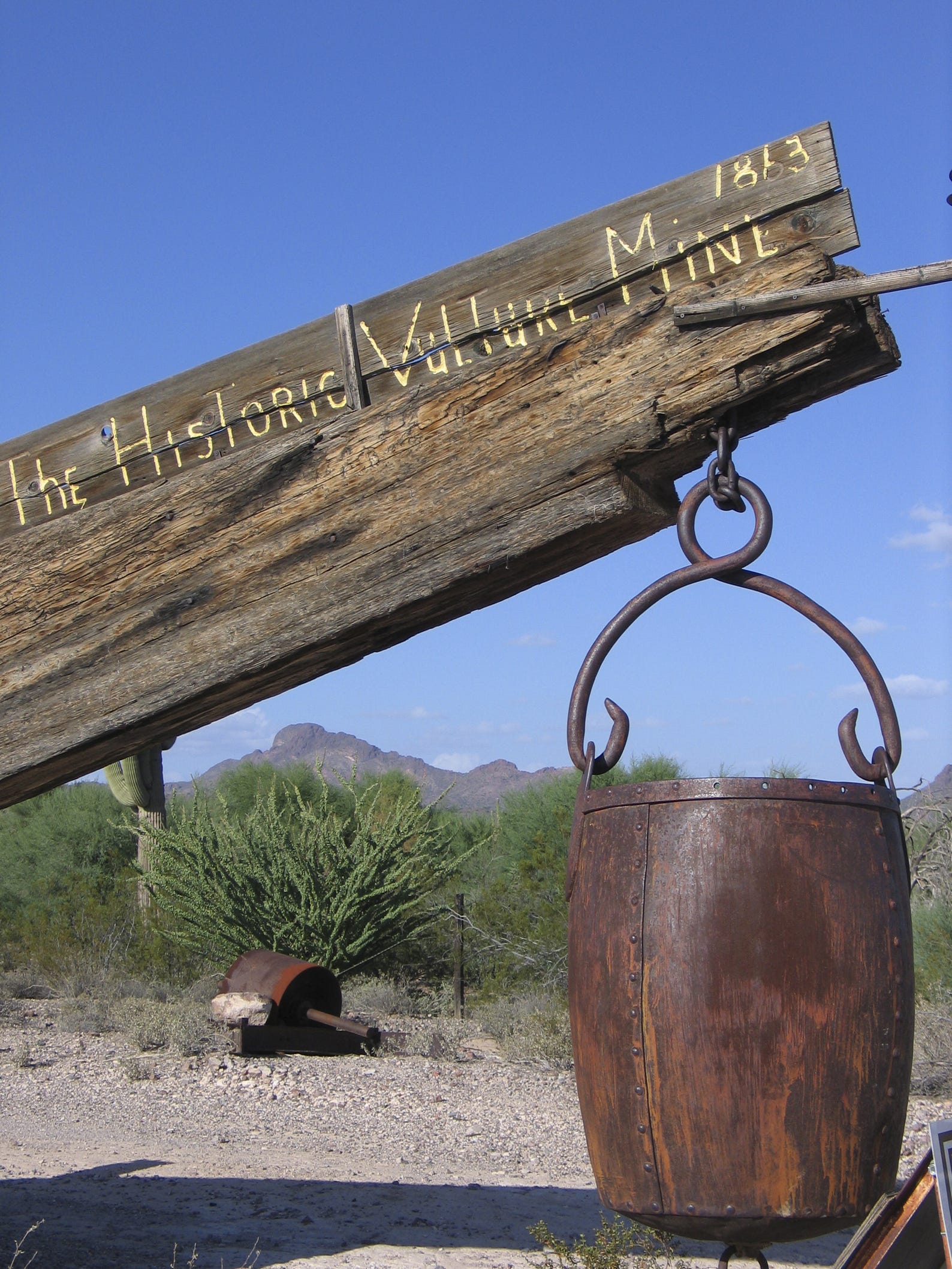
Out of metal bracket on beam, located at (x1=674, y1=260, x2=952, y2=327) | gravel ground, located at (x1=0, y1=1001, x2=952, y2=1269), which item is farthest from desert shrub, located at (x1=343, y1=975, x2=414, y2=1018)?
metal bracket on beam, located at (x1=674, y1=260, x2=952, y2=327)

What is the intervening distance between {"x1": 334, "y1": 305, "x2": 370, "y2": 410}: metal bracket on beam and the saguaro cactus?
417 inches

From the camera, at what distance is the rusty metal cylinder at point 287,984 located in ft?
28.5

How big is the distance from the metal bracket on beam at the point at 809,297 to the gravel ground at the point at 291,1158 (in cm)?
348

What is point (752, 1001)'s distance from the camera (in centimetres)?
185

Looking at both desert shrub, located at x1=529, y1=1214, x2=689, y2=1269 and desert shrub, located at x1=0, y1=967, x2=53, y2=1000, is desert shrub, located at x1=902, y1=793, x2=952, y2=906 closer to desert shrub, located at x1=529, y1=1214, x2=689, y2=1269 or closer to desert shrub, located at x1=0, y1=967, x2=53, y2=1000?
desert shrub, located at x1=529, y1=1214, x2=689, y2=1269

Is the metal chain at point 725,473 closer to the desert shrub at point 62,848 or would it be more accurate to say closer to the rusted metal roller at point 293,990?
the rusted metal roller at point 293,990

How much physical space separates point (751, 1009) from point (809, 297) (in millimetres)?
1259

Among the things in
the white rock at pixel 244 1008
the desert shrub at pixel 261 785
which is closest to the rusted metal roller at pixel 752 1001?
the white rock at pixel 244 1008

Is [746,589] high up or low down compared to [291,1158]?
up

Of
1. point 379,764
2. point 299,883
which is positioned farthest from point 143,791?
point 379,764

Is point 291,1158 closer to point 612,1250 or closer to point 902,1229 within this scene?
point 612,1250

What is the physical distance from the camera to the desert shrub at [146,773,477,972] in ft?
36.3

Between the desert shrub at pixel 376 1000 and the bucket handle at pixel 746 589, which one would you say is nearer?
the bucket handle at pixel 746 589

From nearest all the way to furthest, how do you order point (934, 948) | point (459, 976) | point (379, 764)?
point (934, 948) → point (459, 976) → point (379, 764)
